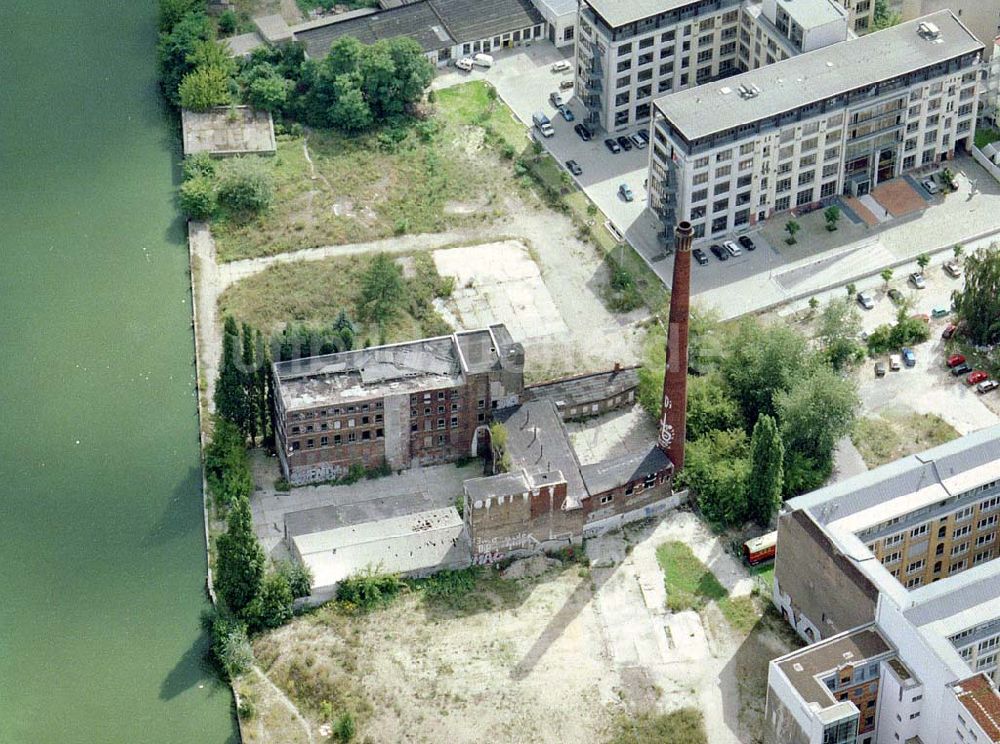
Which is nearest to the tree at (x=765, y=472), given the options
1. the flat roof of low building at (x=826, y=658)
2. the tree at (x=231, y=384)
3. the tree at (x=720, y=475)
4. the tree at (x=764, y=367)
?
the tree at (x=720, y=475)

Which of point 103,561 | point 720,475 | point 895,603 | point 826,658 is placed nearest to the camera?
point 895,603

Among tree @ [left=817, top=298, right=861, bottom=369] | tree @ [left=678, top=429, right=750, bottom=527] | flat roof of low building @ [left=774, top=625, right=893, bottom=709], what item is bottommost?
tree @ [left=678, top=429, right=750, bottom=527]

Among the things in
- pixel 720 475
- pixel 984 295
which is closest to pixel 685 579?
pixel 720 475

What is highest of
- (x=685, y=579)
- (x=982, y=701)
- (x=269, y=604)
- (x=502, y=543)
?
(x=982, y=701)

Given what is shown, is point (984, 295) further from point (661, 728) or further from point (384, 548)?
point (384, 548)

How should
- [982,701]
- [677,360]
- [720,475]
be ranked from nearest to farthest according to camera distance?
1. [982,701]
2. [677,360]
3. [720,475]

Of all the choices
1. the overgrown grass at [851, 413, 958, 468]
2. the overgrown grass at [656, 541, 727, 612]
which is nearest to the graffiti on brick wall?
the overgrown grass at [656, 541, 727, 612]

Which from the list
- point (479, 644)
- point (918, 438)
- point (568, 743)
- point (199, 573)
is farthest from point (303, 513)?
Answer: point (918, 438)

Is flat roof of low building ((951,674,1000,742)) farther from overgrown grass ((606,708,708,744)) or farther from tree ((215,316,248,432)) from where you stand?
tree ((215,316,248,432))
